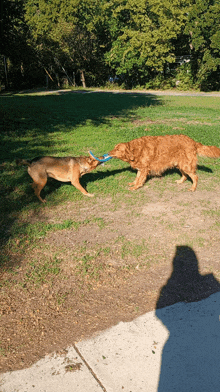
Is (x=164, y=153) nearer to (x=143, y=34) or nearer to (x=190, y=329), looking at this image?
(x=190, y=329)

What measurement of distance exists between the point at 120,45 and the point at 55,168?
3703 centimetres

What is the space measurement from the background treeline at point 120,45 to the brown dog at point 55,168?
3133cm

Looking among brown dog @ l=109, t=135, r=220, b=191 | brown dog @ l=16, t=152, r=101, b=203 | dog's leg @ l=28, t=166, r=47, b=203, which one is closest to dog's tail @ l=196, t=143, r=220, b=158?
brown dog @ l=109, t=135, r=220, b=191

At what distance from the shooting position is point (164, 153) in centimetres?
586

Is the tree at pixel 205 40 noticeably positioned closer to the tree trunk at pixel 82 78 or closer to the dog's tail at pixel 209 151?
the tree trunk at pixel 82 78

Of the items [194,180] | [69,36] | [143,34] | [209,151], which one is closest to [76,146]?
[194,180]

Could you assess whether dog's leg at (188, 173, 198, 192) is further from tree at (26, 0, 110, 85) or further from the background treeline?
tree at (26, 0, 110, 85)

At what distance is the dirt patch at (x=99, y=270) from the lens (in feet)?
9.46

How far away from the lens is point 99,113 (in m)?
15.6

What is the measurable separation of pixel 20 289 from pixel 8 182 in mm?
3417

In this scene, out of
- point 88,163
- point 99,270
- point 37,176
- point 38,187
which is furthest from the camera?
point 88,163

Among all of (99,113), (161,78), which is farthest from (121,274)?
(161,78)

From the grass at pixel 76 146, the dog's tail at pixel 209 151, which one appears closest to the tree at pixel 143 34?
the grass at pixel 76 146

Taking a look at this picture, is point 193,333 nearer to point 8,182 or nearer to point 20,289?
point 20,289
